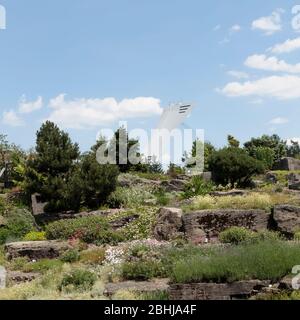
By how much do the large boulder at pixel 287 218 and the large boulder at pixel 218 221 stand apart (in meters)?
0.41

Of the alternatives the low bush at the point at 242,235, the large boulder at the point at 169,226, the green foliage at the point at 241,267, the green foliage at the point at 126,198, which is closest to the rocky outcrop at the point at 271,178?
the green foliage at the point at 126,198

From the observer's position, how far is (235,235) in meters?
15.7

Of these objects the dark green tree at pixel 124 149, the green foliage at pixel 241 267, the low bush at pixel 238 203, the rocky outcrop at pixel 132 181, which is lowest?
the green foliage at pixel 241 267

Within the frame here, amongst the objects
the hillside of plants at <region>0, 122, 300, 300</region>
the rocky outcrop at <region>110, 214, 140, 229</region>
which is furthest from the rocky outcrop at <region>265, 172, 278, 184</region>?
the rocky outcrop at <region>110, 214, 140, 229</region>

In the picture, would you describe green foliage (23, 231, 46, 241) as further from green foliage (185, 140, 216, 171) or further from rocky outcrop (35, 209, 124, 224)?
green foliage (185, 140, 216, 171)

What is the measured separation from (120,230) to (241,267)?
23.7 ft

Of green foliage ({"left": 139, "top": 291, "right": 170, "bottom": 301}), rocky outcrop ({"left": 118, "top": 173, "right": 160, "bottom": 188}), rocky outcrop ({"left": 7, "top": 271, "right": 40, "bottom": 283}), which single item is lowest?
rocky outcrop ({"left": 7, "top": 271, "right": 40, "bottom": 283})

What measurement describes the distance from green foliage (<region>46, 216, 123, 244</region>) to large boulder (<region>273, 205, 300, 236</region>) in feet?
15.4

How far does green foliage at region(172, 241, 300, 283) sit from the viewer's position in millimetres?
11273

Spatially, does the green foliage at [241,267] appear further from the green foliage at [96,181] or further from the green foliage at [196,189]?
the green foliage at [196,189]

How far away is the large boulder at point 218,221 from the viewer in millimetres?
17094

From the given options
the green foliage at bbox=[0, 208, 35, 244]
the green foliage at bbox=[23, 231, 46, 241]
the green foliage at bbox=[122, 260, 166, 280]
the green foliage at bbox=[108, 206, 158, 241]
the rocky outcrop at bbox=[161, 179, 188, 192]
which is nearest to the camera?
the green foliage at bbox=[122, 260, 166, 280]

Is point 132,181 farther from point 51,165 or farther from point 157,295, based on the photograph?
point 157,295
